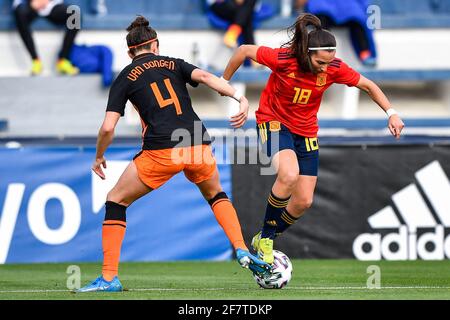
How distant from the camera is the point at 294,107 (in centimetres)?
952

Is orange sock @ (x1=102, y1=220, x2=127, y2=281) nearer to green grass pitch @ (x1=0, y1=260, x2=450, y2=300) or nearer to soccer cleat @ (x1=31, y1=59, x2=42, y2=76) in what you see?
green grass pitch @ (x1=0, y1=260, x2=450, y2=300)

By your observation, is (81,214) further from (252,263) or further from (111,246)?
(252,263)

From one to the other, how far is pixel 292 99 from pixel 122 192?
5.81 ft

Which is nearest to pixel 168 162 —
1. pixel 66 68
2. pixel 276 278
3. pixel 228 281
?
pixel 276 278

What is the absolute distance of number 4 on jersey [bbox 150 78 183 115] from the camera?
8.68 meters

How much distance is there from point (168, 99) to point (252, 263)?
146 cm

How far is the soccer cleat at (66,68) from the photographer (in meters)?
16.8

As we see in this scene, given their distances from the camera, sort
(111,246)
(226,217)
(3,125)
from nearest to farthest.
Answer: (111,246)
(226,217)
(3,125)

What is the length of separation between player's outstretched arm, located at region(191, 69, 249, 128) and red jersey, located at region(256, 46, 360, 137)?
81 centimetres

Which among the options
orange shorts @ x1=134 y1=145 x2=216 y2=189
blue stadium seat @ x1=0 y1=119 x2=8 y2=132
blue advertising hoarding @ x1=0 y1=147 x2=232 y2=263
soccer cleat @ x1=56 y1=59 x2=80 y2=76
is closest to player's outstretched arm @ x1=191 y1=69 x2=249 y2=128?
orange shorts @ x1=134 y1=145 x2=216 y2=189

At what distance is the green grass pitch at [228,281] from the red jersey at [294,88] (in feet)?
4.70
